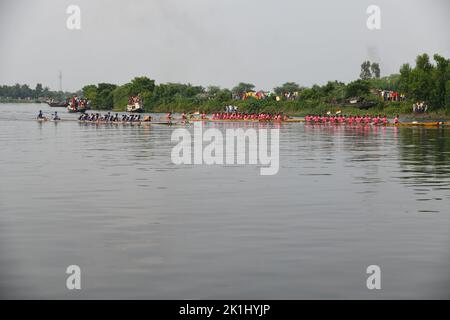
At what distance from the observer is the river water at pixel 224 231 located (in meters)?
14.3

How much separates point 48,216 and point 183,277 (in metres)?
8.70

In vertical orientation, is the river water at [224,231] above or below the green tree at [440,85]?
below

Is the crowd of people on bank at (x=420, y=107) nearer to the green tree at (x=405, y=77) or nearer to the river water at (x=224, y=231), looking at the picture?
the green tree at (x=405, y=77)

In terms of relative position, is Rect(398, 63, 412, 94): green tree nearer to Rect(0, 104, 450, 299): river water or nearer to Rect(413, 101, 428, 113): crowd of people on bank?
Rect(413, 101, 428, 113): crowd of people on bank

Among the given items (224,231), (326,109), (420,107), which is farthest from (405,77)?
(224,231)

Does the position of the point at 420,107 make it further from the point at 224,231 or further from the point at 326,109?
the point at 224,231

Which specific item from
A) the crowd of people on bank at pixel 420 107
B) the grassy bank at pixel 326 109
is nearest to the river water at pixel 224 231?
the grassy bank at pixel 326 109

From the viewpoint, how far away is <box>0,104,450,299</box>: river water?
47.0ft

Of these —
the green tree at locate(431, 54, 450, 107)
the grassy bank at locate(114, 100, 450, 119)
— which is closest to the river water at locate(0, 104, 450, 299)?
the green tree at locate(431, 54, 450, 107)

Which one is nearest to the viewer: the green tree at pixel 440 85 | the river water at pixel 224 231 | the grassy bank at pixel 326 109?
the river water at pixel 224 231

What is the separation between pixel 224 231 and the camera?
19609 mm

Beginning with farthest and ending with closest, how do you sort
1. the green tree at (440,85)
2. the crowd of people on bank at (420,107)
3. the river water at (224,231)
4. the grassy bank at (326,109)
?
the grassy bank at (326,109)
the crowd of people on bank at (420,107)
the green tree at (440,85)
the river water at (224,231)

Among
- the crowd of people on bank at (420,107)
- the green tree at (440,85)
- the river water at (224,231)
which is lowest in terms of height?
the river water at (224,231)
